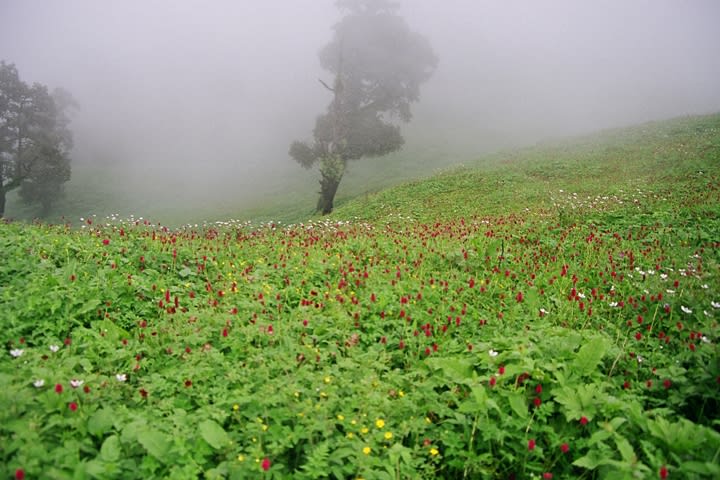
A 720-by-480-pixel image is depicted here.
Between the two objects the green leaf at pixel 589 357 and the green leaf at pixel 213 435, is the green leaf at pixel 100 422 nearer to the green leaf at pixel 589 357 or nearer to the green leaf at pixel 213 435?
the green leaf at pixel 213 435

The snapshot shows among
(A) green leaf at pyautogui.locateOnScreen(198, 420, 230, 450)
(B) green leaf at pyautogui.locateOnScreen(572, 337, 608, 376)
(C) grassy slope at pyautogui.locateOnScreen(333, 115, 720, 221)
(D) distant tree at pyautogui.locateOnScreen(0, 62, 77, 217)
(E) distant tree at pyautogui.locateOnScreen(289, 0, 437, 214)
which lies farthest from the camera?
(D) distant tree at pyautogui.locateOnScreen(0, 62, 77, 217)

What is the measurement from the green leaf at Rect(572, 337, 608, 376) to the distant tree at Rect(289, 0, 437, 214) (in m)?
19.1

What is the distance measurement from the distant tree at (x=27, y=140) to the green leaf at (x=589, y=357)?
1280 inches

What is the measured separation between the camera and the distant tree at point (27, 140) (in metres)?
27.1

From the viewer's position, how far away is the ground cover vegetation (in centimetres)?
290

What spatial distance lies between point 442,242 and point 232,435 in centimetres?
581

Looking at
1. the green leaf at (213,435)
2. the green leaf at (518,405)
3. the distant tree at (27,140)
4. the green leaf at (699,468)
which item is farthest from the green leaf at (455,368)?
the distant tree at (27,140)

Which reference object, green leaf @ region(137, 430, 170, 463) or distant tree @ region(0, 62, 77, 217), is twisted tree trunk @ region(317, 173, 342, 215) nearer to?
green leaf @ region(137, 430, 170, 463)

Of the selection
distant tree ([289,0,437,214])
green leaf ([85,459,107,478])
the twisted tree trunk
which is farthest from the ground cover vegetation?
distant tree ([289,0,437,214])

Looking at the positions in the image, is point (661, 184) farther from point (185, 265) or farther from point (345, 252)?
point (185, 265)

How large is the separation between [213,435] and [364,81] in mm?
23623

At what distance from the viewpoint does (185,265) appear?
21.5 ft

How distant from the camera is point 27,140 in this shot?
1120 inches

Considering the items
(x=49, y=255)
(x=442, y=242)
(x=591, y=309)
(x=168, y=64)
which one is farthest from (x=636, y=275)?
(x=168, y=64)
